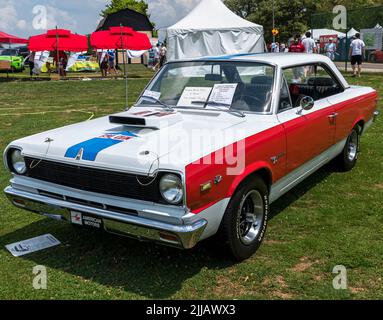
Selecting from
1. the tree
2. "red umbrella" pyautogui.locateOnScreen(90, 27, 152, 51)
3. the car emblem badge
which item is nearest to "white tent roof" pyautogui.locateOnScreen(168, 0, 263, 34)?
"red umbrella" pyautogui.locateOnScreen(90, 27, 152, 51)

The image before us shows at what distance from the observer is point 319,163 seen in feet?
16.1

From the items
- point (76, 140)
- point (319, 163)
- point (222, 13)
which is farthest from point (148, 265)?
point (222, 13)

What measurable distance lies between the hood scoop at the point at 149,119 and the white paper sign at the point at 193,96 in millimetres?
326

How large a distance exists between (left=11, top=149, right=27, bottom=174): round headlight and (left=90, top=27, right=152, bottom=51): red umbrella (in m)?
17.6

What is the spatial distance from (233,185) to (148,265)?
1.00 m

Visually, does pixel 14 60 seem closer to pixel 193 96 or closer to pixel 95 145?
pixel 193 96

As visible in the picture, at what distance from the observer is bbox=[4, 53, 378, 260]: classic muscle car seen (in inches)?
120

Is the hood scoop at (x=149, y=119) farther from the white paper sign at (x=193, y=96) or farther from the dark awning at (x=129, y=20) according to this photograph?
the dark awning at (x=129, y=20)

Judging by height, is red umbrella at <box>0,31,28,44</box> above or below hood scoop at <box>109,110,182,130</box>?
above

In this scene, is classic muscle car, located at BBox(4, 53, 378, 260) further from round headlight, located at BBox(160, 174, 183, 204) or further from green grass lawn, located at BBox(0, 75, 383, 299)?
green grass lawn, located at BBox(0, 75, 383, 299)

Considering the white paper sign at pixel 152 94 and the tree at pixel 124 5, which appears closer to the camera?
the white paper sign at pixel 152 94

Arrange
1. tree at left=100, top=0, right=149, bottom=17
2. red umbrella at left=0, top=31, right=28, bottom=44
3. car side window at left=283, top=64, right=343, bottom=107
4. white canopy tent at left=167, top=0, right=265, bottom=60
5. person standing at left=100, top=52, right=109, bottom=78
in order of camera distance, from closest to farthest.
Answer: car side window at left=283, top=64, right=343, bottom=107 → white canopy tent at left=167, top=0, right=265, bottom=60 → red umbrella at left=0, top=31, right=28, bottom=44 → person standing at left=100, top=52, right=109, bottom=78 → tree at left=100, top=0, right=149, bottom=17

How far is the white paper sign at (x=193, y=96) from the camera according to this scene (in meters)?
4.35

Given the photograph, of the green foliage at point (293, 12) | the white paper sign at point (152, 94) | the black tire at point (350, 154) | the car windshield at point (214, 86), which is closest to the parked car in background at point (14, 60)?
the white paper sign at point (152, 94)
